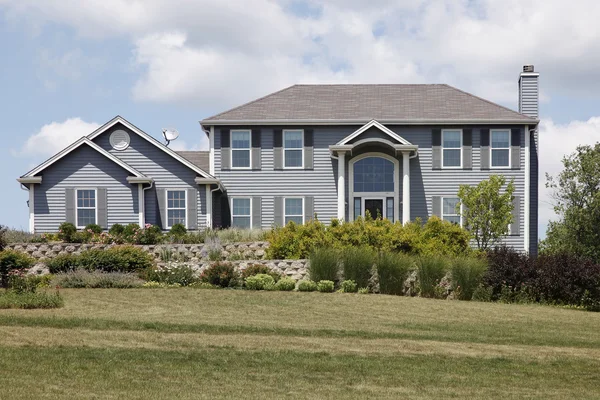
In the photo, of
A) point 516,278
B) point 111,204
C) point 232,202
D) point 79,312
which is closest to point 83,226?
point 111,204

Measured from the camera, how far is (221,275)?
21469 millimetres

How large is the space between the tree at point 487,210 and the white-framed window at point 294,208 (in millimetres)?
6598

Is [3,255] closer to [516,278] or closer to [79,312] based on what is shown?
[79,312]

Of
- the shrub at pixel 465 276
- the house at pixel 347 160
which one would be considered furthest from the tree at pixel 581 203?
the shrub at pixel 465 276

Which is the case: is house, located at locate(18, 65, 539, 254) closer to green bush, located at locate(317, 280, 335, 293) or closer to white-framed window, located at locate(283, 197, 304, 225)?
white-framed window, located at locate(283, 197, 304, 225)

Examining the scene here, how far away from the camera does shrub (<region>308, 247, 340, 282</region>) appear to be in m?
21.7

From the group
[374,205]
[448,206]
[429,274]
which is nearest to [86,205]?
[374,205]

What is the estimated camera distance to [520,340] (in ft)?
50.9

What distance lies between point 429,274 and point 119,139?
49.7ft

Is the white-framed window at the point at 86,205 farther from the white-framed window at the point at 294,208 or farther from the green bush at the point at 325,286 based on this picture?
the green bush at the point at 325,286

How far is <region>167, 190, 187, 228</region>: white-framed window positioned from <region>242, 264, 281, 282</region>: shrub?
29.9ft

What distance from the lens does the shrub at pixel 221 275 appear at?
21.5 meters

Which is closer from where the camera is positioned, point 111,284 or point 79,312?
point 79,312

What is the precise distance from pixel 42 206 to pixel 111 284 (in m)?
10.3
